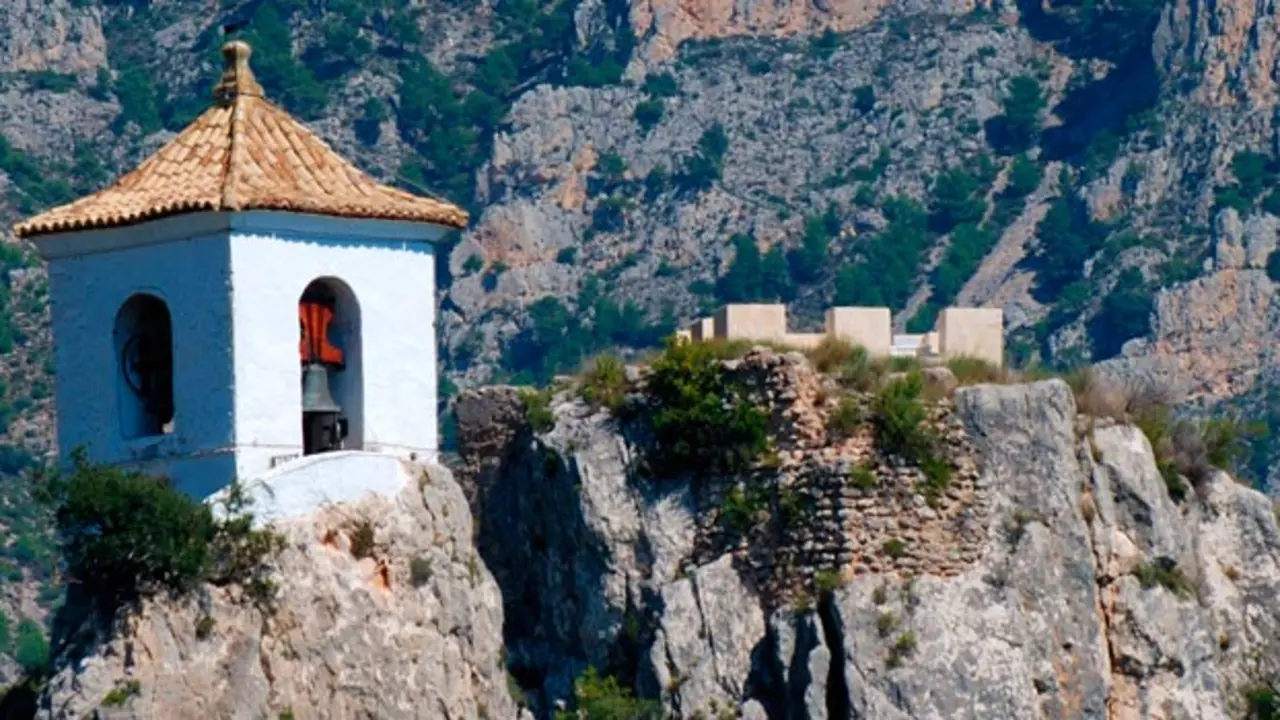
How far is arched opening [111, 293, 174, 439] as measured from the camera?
61781mm

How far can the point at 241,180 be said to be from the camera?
6084 cm

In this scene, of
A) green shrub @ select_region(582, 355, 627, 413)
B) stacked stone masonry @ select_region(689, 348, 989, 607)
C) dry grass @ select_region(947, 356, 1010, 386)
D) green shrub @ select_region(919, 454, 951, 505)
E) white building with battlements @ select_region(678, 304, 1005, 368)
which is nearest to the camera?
stacked stone masonry @ select_region(689, 348, 989, 607)

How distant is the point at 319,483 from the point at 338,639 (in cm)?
181

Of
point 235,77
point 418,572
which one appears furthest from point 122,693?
point 235,77

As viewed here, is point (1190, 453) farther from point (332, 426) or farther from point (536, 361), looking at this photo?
point (536, 361)

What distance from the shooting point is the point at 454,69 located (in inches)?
6344

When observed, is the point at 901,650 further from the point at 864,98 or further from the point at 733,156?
the point at 864,98

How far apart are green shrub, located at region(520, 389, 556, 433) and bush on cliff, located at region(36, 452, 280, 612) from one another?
730 cm

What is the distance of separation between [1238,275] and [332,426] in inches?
3492

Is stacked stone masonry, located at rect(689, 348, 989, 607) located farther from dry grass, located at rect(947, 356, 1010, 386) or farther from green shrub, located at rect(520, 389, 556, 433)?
green shrub, located at rect(520, 389, 556, 433)

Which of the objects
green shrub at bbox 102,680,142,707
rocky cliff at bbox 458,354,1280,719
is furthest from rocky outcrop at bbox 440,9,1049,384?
green shrub at bbox 102,680,142,707

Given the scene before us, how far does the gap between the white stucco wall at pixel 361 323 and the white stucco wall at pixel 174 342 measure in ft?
0.89

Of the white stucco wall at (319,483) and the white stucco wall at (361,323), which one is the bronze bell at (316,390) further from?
the white stucco wall at (319,483)

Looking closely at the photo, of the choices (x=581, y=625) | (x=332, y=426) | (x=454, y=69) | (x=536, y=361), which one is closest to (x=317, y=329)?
(x=332, y=426)
